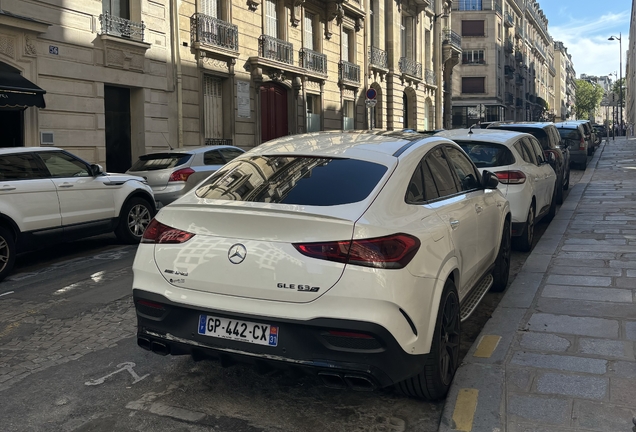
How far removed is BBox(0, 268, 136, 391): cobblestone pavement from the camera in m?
4.58

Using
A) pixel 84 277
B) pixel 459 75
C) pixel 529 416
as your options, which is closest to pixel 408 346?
pixel 529 416

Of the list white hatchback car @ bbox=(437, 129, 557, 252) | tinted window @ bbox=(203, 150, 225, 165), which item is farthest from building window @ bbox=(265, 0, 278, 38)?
white hatchback car @ bbox=(437, 129, 557, 252)

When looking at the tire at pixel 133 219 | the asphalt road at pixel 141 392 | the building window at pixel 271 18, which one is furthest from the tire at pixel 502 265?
the building window at pixel 271 18

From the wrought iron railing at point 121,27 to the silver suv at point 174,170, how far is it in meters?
5.72

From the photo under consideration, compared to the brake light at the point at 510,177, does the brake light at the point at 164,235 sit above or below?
below

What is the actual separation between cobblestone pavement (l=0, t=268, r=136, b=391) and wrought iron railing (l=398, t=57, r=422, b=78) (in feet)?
101

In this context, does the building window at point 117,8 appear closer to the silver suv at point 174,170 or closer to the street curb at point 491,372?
the silver suv at point 174,170

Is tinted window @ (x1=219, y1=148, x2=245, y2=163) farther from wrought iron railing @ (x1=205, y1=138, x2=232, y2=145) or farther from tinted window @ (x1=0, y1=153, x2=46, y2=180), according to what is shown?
wrought iron railing @ (x1=205, y1=138, x2=232, y2=145)

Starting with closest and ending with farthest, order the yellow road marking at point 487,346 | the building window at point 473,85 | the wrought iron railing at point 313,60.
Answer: the yellow road marking at point 487,346
the wrought iron railing at point 313,60
the building window at point 473,85

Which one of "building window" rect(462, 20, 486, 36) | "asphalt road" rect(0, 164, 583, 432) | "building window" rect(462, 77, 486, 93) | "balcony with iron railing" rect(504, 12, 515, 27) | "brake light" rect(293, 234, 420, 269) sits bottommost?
"asphalt road" rect(0, 164, 583, 432)

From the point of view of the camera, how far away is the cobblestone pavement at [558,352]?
3479 mm

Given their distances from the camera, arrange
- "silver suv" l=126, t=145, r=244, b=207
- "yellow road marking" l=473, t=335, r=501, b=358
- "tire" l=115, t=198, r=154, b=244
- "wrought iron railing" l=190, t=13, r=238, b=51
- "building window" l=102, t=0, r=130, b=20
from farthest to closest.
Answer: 1. "wrought iron railing" l=190, t=13, r=238, b=51
2. "building window" l=102, t=0, r=130, b=20
3. "silver suv" l=126, t=145, r=244, b=207
4. "tire" l=115, t=198, r=154, b=244
5. "yellow road marking" l=473, t=335, r=501, b=358

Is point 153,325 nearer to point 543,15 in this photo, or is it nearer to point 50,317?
point 50,317

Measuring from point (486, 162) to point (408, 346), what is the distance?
5.43 m
